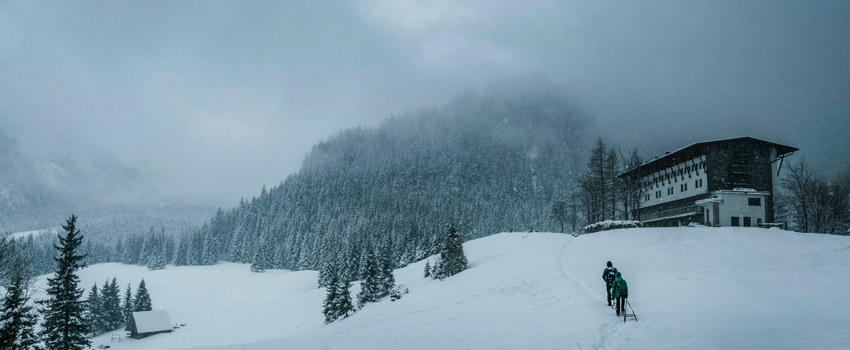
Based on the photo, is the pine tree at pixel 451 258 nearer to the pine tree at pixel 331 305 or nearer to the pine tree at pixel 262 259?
the pine tree at pixel 331 305

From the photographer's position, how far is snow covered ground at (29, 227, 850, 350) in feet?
39.1

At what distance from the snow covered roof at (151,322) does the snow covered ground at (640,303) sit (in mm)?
8457

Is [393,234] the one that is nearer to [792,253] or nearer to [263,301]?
[263,301]

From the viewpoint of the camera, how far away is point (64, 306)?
30094 mm

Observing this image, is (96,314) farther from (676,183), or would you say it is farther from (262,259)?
(676,183)

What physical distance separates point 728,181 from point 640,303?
37.7 metres

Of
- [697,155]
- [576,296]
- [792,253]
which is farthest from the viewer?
[697,155]

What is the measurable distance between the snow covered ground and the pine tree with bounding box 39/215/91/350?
1052cm

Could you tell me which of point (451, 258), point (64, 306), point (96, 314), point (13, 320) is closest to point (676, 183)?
point (451, 258)

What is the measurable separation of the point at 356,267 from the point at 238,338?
30.9 m

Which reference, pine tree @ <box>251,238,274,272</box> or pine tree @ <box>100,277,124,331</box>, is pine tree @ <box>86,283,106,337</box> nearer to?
pine tree @ <box>100,277,124,331</box>

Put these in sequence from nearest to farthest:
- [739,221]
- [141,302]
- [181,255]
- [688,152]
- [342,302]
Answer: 1. [739,221]
2. [342,302]
3. [688,152]
4. [141,302]
5. [181,255]

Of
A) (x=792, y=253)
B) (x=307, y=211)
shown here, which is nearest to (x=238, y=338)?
(x=792, y=253)

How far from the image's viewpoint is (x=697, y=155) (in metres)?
49.2
